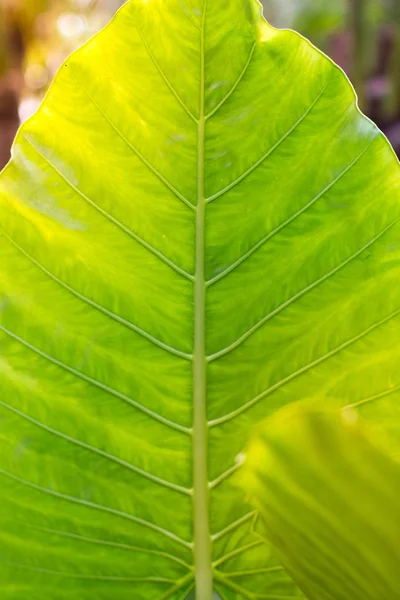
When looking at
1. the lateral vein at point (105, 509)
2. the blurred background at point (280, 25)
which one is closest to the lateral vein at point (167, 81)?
the lateral vein at point (105, 509)

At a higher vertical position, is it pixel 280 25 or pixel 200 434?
pixel 280 25

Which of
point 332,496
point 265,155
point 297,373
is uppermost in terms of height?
point 265,155

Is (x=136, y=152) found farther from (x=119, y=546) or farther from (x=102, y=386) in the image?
(x=119, y=546)

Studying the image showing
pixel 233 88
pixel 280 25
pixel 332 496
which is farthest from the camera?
pixel 280 25

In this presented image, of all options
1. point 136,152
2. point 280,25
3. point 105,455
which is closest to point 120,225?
point 136,152

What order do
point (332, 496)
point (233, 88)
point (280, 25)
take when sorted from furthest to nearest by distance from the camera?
point (280, 25), point (233, 88), point (332, 496)

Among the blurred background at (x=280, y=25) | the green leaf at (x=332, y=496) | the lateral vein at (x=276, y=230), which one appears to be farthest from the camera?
the blurred background at (x=280, y=25)

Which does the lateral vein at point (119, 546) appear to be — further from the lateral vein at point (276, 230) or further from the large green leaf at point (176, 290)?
the lateral vein at point (276, 230)
